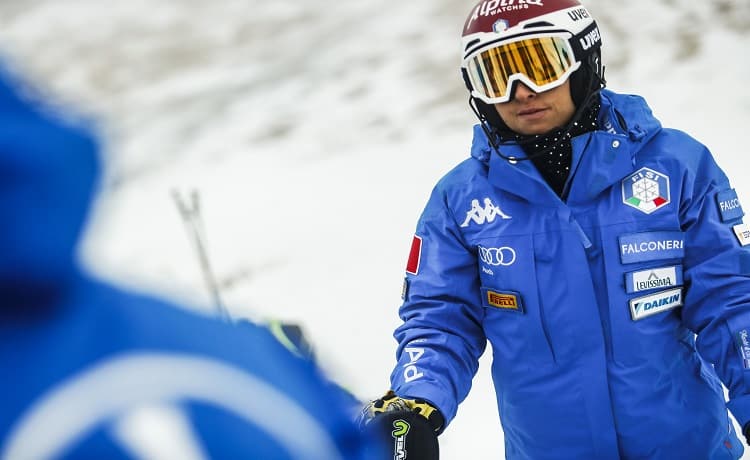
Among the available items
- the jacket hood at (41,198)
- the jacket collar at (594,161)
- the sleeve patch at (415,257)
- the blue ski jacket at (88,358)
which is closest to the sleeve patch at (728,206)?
the jacket collar at (594,161)

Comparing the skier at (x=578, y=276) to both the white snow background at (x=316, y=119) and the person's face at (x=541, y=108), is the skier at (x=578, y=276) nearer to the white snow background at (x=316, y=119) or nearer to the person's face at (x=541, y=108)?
the person's face at (x=541, y=108)

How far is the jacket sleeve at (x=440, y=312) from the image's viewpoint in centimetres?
212

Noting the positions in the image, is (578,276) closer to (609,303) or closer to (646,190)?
(609,303)

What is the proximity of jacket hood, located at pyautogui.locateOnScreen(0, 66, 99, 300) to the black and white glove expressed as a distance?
128 centimetres

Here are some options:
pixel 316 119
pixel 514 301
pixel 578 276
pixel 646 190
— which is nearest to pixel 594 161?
pixel 646 190

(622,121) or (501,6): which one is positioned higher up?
(501,6)

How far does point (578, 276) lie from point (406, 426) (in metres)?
0.58

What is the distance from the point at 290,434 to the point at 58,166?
263 millimetres

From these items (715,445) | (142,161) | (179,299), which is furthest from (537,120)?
(142,161)

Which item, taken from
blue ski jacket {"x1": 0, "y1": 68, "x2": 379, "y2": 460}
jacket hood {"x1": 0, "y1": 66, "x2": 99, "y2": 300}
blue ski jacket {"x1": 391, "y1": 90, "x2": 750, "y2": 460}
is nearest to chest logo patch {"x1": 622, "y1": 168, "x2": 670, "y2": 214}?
blue ski jacket {"x1": 391, "y1": 90, "x2": 750, "y2": 460}

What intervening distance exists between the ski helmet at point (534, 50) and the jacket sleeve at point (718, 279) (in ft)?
1.26

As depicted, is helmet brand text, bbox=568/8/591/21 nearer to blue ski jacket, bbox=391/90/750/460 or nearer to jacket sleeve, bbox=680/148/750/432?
blue ski jacket, bbox=391/90/750/460

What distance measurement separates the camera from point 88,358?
618mm

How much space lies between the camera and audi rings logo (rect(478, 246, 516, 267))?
7.19 ft
